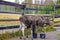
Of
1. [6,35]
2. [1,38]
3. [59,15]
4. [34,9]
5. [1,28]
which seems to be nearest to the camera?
[1,38]

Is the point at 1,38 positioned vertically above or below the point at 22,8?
below

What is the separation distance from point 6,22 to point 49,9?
4428 millimetres

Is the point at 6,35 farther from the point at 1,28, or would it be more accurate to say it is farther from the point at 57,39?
the point at 57,39

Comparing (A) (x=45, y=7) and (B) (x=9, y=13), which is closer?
(B) (x=9, y=13)

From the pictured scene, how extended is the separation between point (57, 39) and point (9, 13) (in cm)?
250

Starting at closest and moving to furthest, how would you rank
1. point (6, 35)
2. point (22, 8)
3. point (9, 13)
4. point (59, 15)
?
point (6, 35) → point (9, 13) → point (22, 8) → point (59, 15)

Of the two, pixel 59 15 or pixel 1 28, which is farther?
pixel 59 15

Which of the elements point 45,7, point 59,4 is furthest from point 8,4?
point 59,4

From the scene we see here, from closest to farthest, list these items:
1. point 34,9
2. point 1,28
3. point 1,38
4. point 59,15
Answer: point 1,38, point 1,28, point 34,9, point 59,15

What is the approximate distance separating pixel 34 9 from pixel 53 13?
152 centimetres

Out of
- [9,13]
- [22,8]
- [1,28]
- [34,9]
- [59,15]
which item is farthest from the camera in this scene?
[59,15]

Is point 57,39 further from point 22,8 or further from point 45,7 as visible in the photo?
point 45,7

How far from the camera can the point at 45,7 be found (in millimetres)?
11742

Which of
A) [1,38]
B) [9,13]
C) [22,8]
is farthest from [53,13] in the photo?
[1,38]
